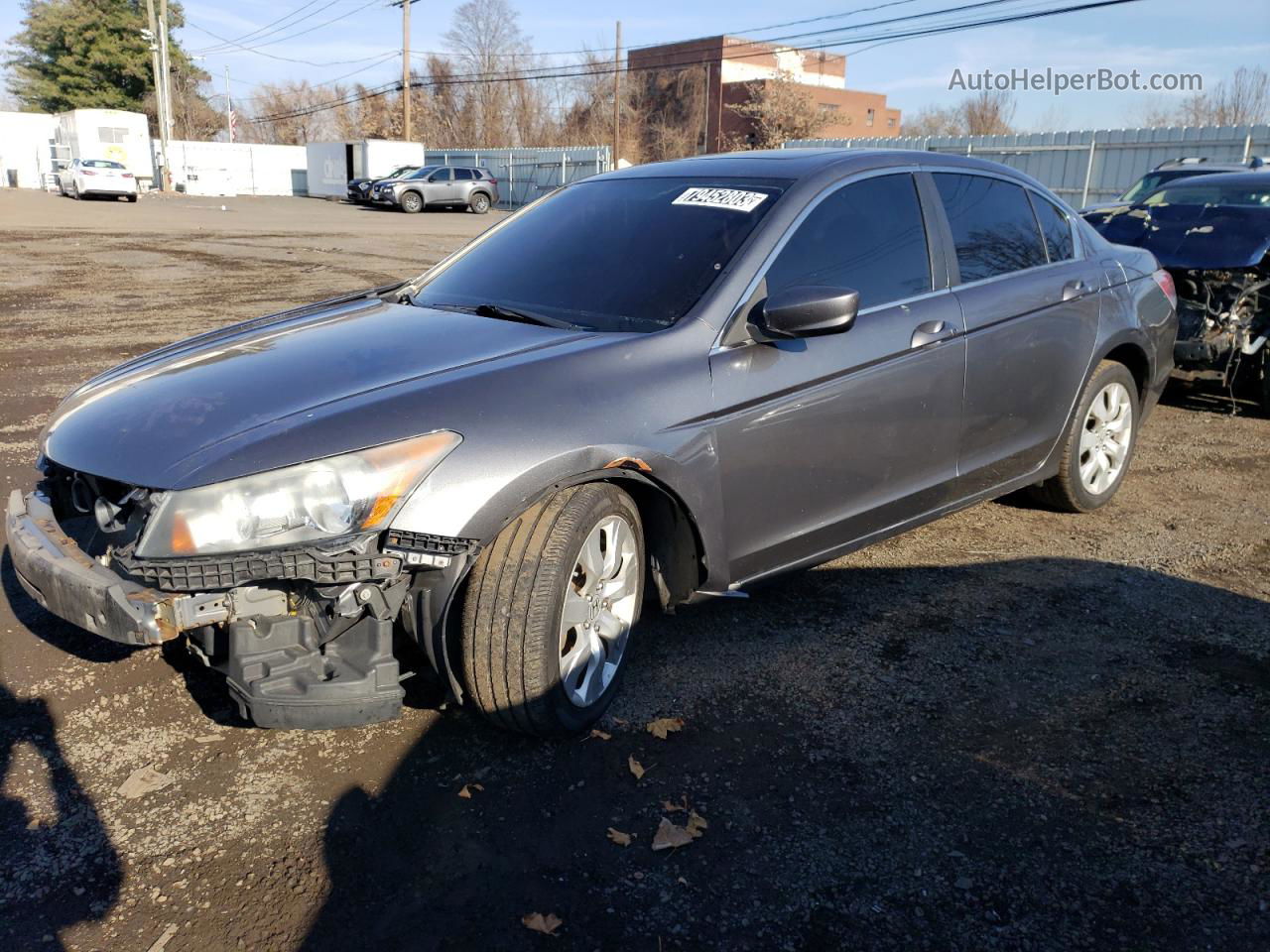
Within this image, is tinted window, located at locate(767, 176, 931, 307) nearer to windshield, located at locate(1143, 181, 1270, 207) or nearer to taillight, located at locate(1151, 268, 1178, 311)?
taillight, located at locate(1151, 268, 1178, 311)

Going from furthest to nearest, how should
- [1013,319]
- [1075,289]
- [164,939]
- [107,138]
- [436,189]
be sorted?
1. [107,138]
2. [436,189]
3. [1075,289]
4. [1013,319]
5. [164,939]

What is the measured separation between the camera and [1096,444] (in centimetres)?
506

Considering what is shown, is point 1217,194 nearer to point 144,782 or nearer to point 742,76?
point 144,782

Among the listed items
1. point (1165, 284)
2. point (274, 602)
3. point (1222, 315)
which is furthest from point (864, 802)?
point (1222, 315)

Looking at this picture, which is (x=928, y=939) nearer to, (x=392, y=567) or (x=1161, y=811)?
(x=1161, y=811)

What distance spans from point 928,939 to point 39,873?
209cm

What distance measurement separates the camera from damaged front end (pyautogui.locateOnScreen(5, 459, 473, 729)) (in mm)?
2480

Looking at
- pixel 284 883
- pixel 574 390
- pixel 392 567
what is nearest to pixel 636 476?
pixel 574 390

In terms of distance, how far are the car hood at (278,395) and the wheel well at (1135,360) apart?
3128 mm

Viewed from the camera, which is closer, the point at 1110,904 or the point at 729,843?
the point at 1110,904

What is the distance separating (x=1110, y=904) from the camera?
96.0 inches

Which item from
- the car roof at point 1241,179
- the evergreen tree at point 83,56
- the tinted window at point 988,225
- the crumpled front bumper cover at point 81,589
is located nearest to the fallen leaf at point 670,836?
the crumpled front bumper cover at point 81,589

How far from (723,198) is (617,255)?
0.44 meters

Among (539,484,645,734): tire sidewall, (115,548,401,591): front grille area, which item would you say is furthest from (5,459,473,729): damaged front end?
(539,484,645,734): tire sidewall
